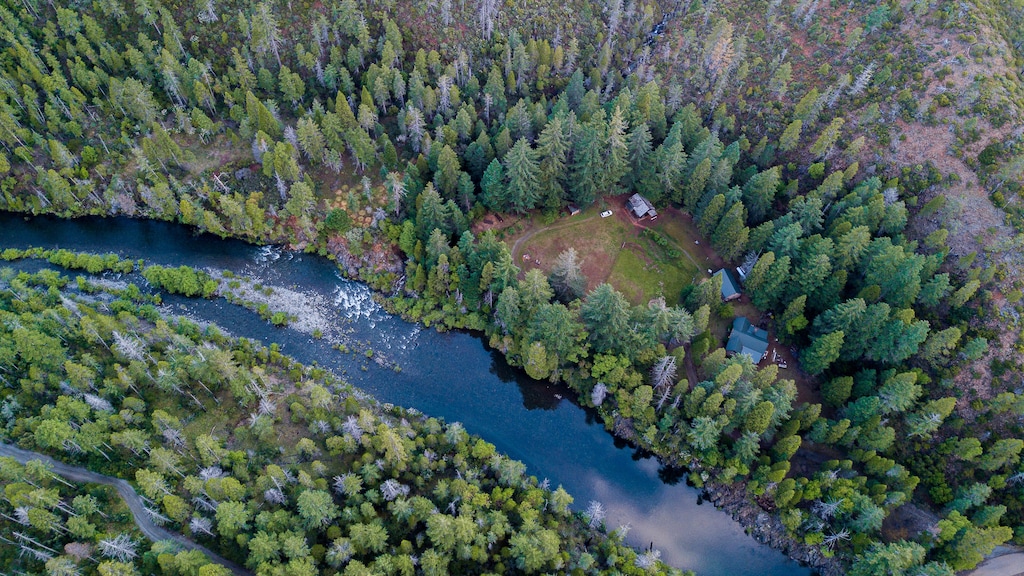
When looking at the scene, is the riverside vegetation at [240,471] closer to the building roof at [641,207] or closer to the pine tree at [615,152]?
the building roof at [641,207]

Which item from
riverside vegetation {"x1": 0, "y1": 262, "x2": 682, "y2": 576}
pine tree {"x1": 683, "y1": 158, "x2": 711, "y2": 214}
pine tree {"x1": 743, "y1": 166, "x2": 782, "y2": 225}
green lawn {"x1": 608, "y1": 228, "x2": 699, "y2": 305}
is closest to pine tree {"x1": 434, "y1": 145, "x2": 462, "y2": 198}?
green lawn {"x1": 608, "y1": 228, "x2": 699, "y2": 305}

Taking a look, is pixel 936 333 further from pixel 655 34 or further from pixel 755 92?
pixel 655 34

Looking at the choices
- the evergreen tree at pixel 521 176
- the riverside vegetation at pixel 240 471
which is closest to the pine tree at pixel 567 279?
the evergreen tree at pixel 521 176

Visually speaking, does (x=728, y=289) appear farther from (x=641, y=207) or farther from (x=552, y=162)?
(x=552, y=162)

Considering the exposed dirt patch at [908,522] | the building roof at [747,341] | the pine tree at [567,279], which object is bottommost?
the exposed dirt patch at [908,522]

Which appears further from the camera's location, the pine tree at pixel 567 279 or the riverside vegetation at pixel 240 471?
the pine tree at pixel 567 279
